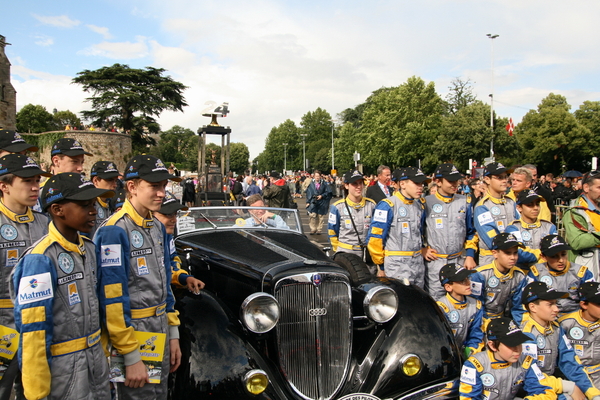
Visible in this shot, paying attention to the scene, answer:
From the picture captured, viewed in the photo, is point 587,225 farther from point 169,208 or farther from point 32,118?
point 32,118

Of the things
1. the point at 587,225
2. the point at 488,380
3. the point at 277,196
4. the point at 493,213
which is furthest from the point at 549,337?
the point at 277,196

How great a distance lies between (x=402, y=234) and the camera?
4.99m

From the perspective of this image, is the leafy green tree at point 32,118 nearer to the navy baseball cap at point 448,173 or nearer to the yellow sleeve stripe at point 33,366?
the navy baseball cap at point 448,173

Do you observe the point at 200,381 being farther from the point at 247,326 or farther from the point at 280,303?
the point at 280,303

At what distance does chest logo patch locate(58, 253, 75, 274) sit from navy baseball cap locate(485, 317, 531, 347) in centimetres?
315

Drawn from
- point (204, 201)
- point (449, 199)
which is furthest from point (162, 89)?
point (449, 199)

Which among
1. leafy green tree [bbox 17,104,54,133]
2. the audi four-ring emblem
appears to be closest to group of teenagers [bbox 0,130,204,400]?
the audi four-ring emblem

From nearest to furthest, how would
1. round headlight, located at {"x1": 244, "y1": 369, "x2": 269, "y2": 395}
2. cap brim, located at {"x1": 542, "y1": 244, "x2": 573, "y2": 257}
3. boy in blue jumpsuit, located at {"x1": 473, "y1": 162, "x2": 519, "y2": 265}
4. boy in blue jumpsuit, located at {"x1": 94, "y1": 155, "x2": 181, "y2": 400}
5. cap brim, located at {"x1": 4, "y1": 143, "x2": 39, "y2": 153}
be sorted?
boy in blue jumpsuit, located at {"x1": 94, "y1": 155, "x2": 181, "y2": 400} → round headlight, located at {"x1": 244, "y1": 369, "x2": 269, "y2": 395} → cap brim, located at {"x1": 4, "y1": 143, "x2": 39, "y2": 153} → cap brim, located at {"x1": 542, "y1": 244, "x2": 573, "y2": 257} → boy in blue jumpsuit, located at {"x1": 473, "y1": 162, "x2": 519, "y2": 265}

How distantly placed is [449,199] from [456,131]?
35.2 meters

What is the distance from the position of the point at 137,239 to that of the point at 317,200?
10584 mm

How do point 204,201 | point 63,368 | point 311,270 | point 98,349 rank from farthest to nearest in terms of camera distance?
1. point 204,201
2. point 311,270
3. point 98,349
4. point 63,368

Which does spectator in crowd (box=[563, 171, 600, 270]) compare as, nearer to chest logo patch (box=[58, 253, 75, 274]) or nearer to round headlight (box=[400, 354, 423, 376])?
round headlight (box=[400, 354, 423, 376])

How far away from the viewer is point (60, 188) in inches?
92.1

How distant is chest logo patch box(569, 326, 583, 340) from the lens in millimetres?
4266
